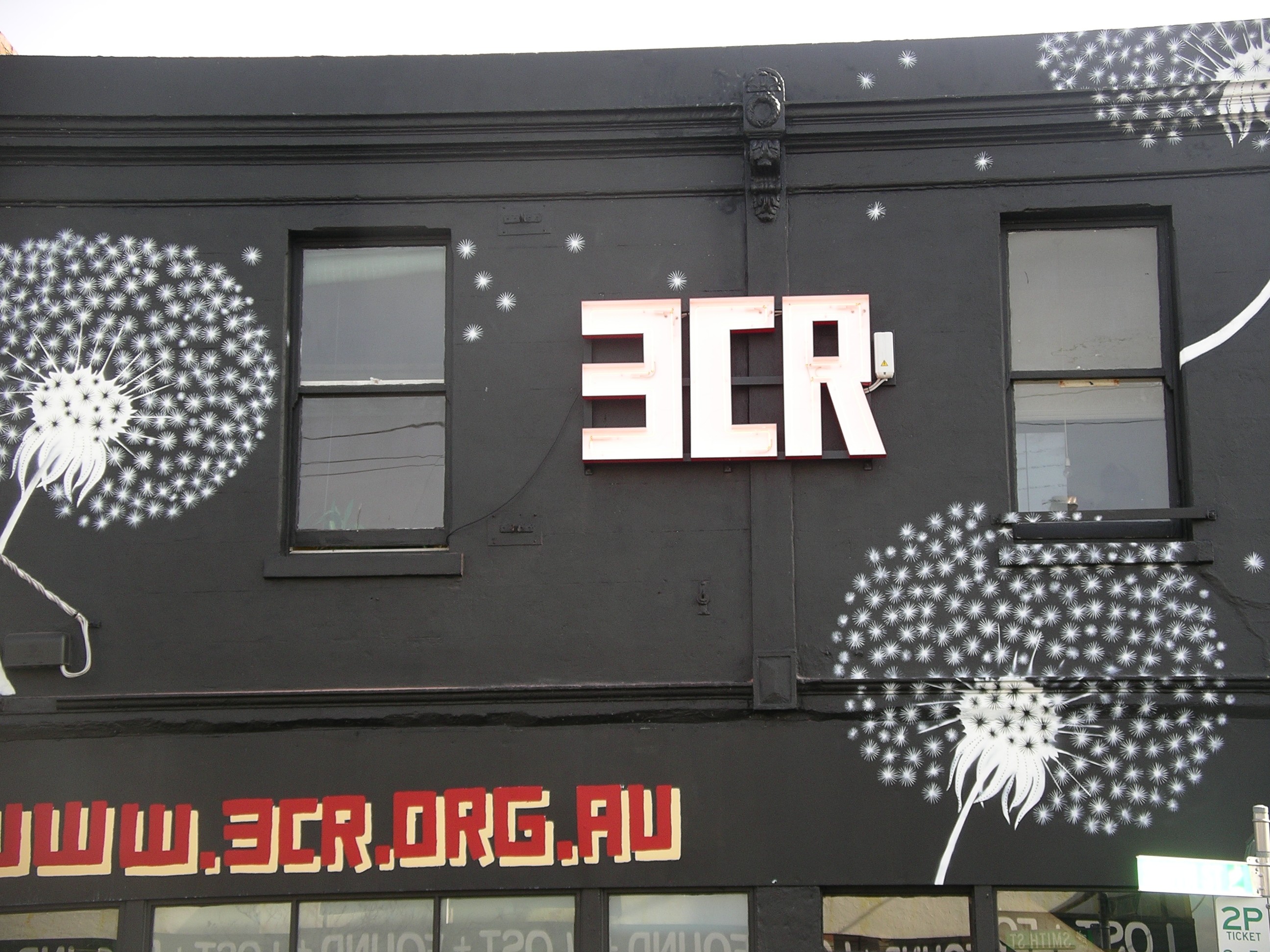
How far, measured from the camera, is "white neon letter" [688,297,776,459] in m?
6.84

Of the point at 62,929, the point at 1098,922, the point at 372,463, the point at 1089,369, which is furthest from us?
the point at 372,463

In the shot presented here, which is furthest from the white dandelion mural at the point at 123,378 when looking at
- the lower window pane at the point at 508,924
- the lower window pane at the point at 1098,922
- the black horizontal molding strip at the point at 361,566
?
the lower window pane at the point at 1098,922

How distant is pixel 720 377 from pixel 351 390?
2300 millimetres

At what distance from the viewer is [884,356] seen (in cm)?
692

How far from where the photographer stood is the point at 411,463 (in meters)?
7.18

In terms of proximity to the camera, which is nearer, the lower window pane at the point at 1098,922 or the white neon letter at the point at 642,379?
the lower window pane at the point at 1098,922

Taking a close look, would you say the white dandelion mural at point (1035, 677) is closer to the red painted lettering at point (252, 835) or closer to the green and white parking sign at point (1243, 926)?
the green and white parking sign at point (1243, 926)

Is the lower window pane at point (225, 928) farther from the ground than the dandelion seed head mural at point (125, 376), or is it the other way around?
the dandelion seed head mural at point (125, 376)

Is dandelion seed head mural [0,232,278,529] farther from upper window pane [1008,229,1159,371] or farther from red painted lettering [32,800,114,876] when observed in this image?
upper window pane [1008,229,1159,371]

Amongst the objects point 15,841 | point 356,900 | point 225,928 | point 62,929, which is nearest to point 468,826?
point 356,900

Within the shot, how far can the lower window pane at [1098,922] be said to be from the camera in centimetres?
649

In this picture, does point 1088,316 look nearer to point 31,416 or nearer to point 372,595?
point 372,595

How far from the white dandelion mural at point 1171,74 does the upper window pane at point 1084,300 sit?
70 centimetres

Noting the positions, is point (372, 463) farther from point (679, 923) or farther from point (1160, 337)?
point (1160, 337)
